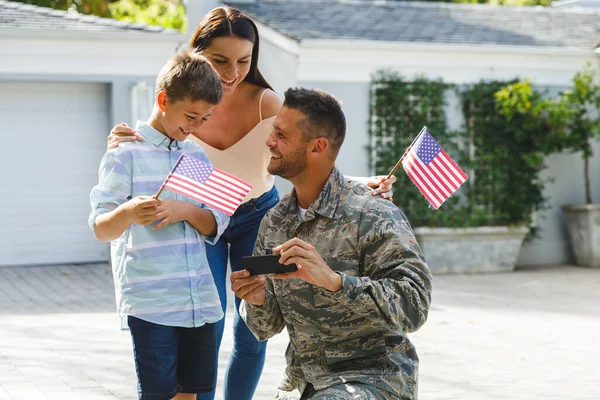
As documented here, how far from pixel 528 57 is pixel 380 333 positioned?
36.5ft

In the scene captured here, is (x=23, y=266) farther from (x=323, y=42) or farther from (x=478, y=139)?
(x=478, y=139)

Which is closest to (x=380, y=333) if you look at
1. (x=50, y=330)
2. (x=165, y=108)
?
(x=165, y=108)

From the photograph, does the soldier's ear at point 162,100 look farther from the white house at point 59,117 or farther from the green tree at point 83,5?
the green tree at point 83,5

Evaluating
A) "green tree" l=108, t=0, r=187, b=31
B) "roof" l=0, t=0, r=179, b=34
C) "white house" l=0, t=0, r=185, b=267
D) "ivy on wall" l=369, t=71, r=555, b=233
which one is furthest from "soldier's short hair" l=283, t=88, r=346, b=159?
"green tree" l=108, t=0, r=187, b=31

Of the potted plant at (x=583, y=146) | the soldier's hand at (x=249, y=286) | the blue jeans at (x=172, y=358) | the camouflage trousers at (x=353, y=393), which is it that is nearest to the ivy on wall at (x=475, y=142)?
the potted plant at (x=583, y=146)

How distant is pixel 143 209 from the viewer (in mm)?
3426

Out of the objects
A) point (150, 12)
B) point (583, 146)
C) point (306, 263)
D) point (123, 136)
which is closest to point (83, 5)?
point (150, 12)

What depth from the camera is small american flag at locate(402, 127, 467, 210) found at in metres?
3.91

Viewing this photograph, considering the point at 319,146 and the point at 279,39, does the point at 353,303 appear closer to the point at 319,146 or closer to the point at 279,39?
the point at 319,146

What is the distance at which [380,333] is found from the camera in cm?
340

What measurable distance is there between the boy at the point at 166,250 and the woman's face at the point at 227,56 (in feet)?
1.39

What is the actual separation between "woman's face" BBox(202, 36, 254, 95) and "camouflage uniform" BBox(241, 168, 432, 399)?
785 millimetres

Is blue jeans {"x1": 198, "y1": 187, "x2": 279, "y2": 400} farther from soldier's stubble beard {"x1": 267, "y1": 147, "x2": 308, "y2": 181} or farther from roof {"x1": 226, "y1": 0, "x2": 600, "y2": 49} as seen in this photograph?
roof {"x1": 226, "y1": 0, "x2": 600, "y2": 49}

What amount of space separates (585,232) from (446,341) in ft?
19.6
